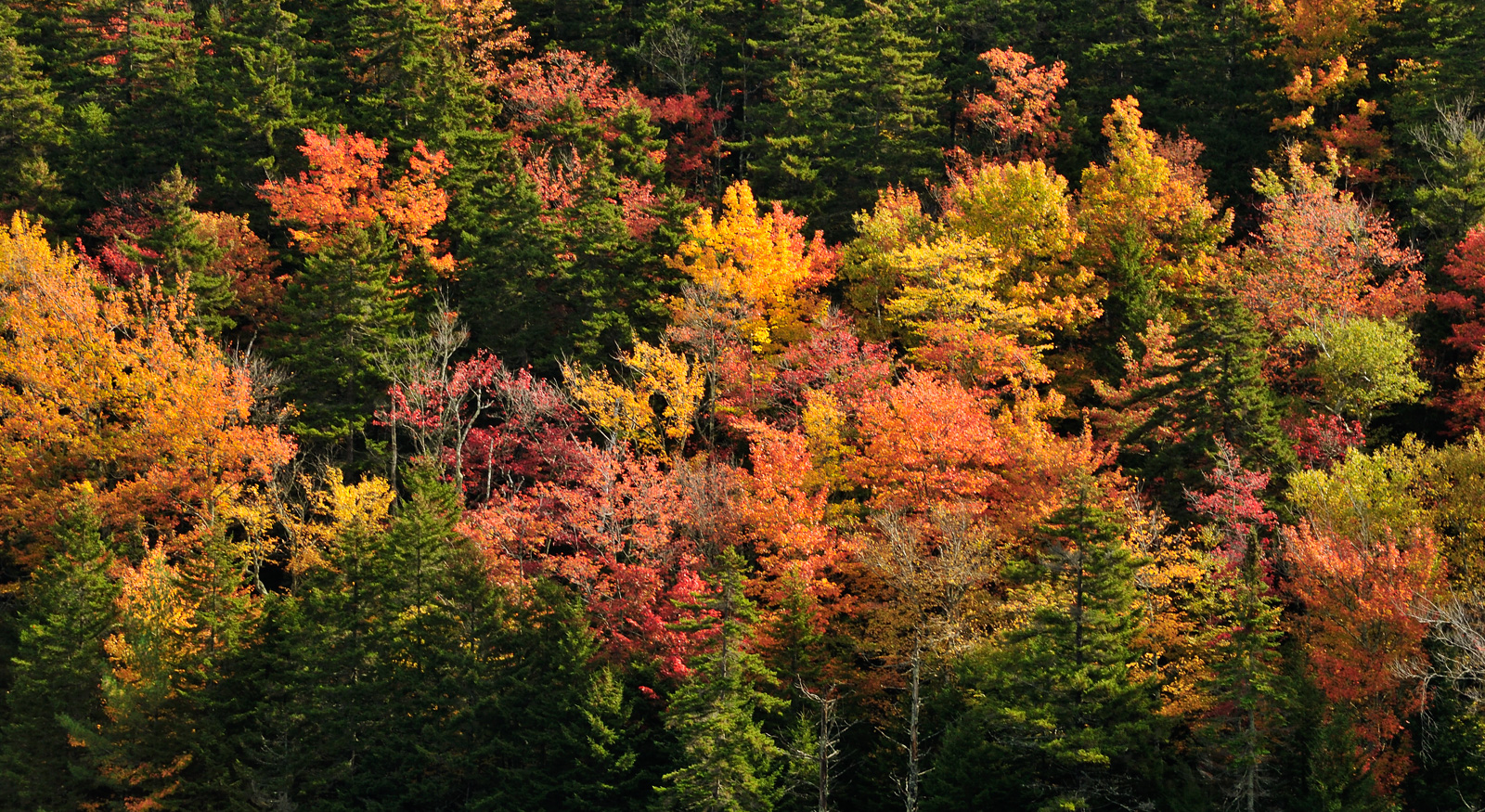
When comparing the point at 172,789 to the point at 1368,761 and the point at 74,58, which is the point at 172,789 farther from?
the point at 74,58

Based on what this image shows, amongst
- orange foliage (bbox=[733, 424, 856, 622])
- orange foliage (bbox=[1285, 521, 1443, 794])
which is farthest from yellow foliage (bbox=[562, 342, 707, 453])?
orange foliage (bbox=[1285, 521, 1443, 794])

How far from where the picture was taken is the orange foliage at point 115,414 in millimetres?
50031

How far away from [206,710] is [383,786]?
6.46m

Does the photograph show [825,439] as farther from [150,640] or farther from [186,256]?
[186,256]

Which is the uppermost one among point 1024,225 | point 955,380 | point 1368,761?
point 1024,225

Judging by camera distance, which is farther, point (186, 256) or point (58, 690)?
point (186, 256)

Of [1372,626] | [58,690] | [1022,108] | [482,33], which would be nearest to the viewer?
[1372,626]

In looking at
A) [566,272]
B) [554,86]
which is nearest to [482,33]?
[554,86]

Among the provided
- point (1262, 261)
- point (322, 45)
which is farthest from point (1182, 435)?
point (322, 45)

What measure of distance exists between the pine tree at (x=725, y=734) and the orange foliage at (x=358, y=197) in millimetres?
26076

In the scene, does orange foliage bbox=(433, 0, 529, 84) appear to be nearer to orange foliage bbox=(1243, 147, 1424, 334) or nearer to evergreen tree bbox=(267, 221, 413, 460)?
evergreen tree bbox=(267, 221, 413, 460)

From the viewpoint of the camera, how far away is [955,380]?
151ft

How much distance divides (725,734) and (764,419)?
15.6 m

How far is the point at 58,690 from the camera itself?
4525cm
